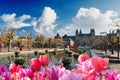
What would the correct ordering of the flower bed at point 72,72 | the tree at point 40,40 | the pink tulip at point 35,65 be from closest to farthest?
the flower bed at point 72,72, the pink tulip at point 35,65, the tree at point 40,40

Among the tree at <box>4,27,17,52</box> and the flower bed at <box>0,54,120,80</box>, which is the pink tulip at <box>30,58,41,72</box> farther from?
the tree at <box>4,27,17,52</box>

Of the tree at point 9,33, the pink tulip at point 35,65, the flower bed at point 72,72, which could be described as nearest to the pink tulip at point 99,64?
the flower bed at point 72,72

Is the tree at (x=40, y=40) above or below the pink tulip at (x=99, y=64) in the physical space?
above

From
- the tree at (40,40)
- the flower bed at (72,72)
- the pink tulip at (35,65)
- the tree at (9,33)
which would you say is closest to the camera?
the flower bed at (72,72)

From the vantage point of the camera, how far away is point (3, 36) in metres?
87.2

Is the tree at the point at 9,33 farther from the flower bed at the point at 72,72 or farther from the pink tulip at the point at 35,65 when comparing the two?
the pink tulip at the point at 35,65

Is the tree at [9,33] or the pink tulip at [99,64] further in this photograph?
the tree at [9,33]

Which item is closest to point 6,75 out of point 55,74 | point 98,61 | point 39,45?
point 55,74

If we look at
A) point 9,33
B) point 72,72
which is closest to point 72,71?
point 72,72

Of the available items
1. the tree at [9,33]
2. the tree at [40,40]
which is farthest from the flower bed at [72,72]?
the tree at [40,40]

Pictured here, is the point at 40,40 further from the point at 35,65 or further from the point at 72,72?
the point at 72,72

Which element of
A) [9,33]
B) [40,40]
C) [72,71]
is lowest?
[72,71]

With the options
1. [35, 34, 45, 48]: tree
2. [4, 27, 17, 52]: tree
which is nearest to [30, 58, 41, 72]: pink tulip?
[4, 27, 17, 52]: tree

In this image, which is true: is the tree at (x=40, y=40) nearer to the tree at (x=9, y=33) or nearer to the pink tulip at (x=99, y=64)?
the tree at (x=9, y=33)
